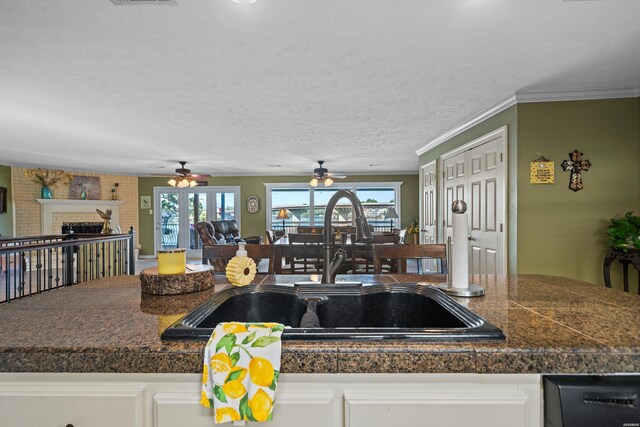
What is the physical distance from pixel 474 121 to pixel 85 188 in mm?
8678

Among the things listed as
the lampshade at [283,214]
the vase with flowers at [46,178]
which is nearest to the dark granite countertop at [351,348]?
the lampshade at [283,214]

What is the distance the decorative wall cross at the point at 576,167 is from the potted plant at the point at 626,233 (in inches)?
17.0

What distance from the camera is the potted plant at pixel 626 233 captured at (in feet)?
9.36

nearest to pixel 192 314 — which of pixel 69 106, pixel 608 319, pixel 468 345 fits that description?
pixel 468 345

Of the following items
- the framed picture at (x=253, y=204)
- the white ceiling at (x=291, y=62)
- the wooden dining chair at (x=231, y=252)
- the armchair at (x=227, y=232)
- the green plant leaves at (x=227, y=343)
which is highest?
the white ceiling at (x=291, y=62)

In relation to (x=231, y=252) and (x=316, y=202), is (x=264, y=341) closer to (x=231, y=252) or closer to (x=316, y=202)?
(x=231, y=252)

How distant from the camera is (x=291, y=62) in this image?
8.04ft

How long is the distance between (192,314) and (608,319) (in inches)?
41.9

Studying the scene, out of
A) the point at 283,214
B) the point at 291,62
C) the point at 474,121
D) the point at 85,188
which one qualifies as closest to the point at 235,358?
the point at 291,62

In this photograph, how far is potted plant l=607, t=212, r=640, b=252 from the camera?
285 cm

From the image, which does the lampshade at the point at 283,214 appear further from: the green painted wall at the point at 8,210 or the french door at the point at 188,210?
the green painted wall at the point at 8,210

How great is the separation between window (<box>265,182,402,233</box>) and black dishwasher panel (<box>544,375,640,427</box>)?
829 cm

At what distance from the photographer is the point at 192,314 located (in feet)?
2.89

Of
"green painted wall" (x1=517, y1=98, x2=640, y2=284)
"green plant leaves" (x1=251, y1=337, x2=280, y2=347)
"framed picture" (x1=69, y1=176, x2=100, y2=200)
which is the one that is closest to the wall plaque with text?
"green painted wall" (x1=517, y1=98, x2=640, y2=284)
